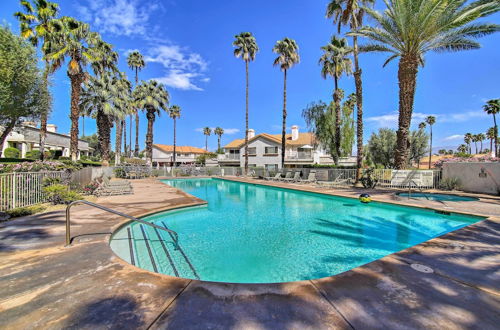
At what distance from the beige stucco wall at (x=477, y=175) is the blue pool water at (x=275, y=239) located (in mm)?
7365

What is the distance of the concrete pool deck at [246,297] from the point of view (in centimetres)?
227

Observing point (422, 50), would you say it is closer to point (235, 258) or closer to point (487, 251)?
point (487, 251)

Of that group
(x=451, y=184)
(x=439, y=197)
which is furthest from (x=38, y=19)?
(x=451, y=184)

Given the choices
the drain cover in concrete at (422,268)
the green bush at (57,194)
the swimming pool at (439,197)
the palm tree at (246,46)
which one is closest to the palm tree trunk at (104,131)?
the palm tree at (246,46)

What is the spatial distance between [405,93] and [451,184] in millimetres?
6334

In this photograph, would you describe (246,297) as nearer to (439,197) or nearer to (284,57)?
(439,197)

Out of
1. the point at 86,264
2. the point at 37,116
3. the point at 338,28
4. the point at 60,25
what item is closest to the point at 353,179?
the point at 338,28

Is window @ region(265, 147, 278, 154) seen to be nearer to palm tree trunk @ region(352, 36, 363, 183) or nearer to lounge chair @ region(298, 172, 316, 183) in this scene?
lounge chair @ region(298, 172, 316, 183)

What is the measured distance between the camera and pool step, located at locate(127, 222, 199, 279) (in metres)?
4.76

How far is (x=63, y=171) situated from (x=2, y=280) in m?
9.00

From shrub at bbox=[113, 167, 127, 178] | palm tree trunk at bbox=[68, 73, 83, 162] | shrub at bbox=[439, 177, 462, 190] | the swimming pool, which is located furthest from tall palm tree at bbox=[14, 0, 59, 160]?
shrub at bbox=[439, 177, 462, 190]

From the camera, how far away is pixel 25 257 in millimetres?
3896

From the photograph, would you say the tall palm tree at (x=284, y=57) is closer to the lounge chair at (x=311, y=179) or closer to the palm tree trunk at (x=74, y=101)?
the lounge chair at (x=311, y=179)

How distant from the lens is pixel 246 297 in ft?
8.89
